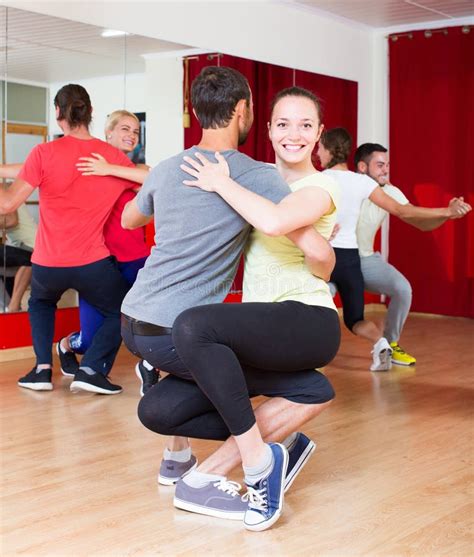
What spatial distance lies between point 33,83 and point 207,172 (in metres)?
2.99

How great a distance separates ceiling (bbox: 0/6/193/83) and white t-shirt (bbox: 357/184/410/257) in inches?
64.7

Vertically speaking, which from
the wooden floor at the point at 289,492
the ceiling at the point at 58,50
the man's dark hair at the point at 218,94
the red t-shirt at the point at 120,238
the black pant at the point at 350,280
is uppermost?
the ceiling at the point at 58,50

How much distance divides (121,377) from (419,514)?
7.67ft

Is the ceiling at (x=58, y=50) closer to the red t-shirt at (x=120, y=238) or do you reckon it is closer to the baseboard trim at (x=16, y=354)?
the red t-shirt at (x=120, y=238)

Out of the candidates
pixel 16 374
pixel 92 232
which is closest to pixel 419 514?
pixel 92 232

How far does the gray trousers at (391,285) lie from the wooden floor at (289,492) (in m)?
0.66

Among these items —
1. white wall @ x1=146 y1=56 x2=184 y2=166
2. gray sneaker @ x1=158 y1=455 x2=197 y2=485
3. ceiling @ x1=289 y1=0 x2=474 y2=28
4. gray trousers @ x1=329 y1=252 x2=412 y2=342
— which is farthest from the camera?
ceiling @ x1=289 y1=0 x2=474 y2=28

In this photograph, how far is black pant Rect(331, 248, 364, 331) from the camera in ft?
15.8

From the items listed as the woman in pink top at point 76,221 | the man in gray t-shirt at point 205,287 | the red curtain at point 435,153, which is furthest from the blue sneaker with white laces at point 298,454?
the red curtain at point 435,153

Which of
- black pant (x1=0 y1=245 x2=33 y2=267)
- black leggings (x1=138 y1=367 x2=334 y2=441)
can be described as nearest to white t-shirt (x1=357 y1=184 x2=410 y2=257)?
black pant (x1=0 y1=245 x2=33 y2=267)

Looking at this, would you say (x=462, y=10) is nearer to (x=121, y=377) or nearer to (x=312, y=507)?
(x=121, y=377)

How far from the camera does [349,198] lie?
4746mm

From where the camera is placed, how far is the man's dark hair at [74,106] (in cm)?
417

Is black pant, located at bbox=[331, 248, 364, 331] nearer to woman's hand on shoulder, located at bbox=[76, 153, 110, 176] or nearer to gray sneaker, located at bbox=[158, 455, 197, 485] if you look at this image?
woman's hand on shoulder, located at bbox=[76, 153, 110, 176]
